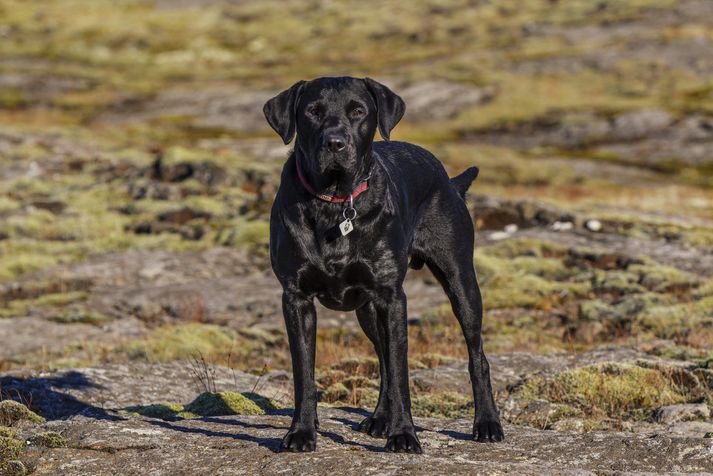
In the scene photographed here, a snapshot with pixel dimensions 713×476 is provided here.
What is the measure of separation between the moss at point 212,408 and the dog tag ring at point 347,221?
287 cm

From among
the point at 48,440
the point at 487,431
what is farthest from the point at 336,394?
the point at 48,440

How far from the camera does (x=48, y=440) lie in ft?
22.2

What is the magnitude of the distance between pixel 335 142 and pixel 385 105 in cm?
84

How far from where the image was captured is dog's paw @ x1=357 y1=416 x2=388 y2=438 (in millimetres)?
7445

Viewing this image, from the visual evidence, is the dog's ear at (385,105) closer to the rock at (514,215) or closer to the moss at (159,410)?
the moss at (159,410)

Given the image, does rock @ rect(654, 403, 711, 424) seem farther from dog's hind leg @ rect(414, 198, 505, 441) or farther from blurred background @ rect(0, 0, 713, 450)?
dog's hind leg @ rect(414, 198, 505, 441)

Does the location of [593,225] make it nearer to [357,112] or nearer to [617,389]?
[617,389]

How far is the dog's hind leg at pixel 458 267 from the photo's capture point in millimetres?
8078

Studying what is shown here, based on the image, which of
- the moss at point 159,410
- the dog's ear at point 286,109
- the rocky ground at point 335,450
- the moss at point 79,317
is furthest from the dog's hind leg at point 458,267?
the moss at point 79,317

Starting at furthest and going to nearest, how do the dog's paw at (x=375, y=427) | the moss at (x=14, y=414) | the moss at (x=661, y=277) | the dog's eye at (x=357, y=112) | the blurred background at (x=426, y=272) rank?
the moss at (x=661, y=277)
the blurred background at (x=426, y=272)
the moss at (x=14, y=414)
the dog's paw at (x=375, y=427)
the dog's eye at (x=357, y=112)

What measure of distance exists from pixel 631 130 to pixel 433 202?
63.6 metres

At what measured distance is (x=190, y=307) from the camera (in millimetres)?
18000

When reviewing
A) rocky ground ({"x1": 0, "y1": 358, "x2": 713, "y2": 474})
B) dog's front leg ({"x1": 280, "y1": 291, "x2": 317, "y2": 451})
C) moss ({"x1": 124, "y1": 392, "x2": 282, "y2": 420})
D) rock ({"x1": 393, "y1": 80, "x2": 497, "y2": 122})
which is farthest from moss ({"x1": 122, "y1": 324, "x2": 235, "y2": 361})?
rock ({"x1": 393, "y1": 80, "x2": 497, "y2": 122})

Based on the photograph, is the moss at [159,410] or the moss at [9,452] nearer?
the moss at [9,452]
